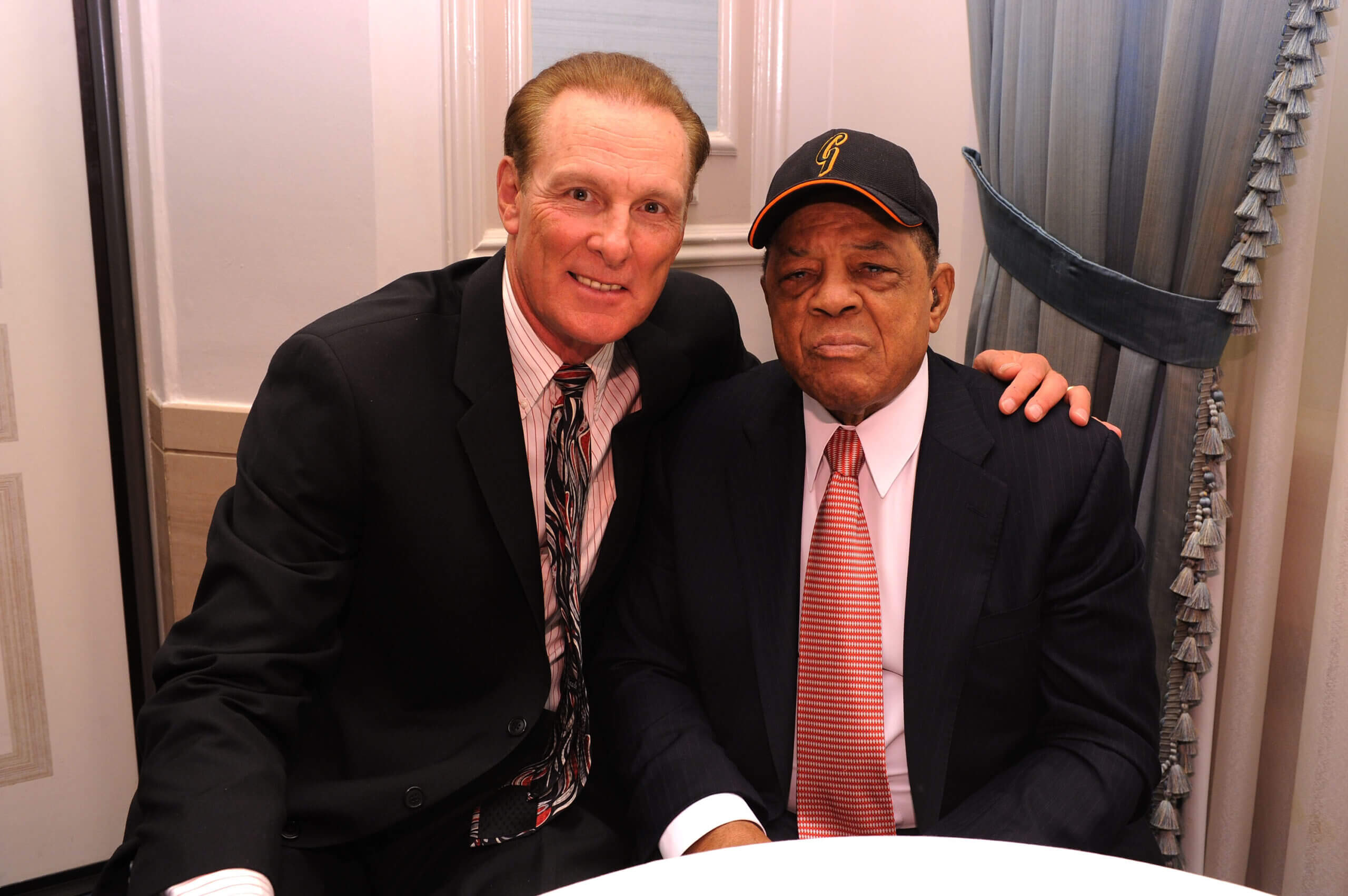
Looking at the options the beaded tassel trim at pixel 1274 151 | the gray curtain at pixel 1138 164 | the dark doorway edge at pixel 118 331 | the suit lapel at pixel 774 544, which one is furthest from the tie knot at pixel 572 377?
the dark doorway edge at pixel 118 331

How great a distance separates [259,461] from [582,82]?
0.63 metres

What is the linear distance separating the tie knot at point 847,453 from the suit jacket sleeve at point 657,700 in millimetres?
260

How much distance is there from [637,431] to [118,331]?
128 cm

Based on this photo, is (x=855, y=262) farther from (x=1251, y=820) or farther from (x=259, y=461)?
(x=1251, y=820)

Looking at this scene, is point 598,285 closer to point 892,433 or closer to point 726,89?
point 892,433

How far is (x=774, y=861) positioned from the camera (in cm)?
79

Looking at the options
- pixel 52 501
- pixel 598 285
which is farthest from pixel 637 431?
pixel 52 501

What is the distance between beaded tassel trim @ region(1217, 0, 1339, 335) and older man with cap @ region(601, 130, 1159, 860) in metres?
0.35

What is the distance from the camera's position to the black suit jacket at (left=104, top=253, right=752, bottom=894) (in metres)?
1.18

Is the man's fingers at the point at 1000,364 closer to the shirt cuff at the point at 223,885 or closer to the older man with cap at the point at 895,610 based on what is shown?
the older man with cap at the point at 895,610

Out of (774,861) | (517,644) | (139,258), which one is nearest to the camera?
(774,861)

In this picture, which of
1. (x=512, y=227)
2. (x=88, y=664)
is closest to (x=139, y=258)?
(x=88, y=664)

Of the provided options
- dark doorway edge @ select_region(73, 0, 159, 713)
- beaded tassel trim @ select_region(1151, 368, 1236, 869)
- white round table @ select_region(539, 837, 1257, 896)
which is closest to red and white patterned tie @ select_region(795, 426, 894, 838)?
white round table @ select_region(539, 837, 1257, 896)

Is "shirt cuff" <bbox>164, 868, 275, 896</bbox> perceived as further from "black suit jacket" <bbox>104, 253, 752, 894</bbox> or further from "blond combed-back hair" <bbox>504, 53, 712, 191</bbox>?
"blond combed-back hair" <bbox>504, 53, 712, 191</bbox>
